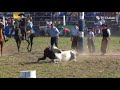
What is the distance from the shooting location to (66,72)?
31.0 ft

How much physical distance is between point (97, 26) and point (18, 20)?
647 cm

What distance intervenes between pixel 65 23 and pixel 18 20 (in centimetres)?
788

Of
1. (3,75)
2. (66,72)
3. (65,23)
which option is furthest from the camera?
(65,23)

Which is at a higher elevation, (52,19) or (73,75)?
(52,19)

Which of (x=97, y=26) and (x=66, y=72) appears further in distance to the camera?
(x=97, y=26)

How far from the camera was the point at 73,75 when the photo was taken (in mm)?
8906
